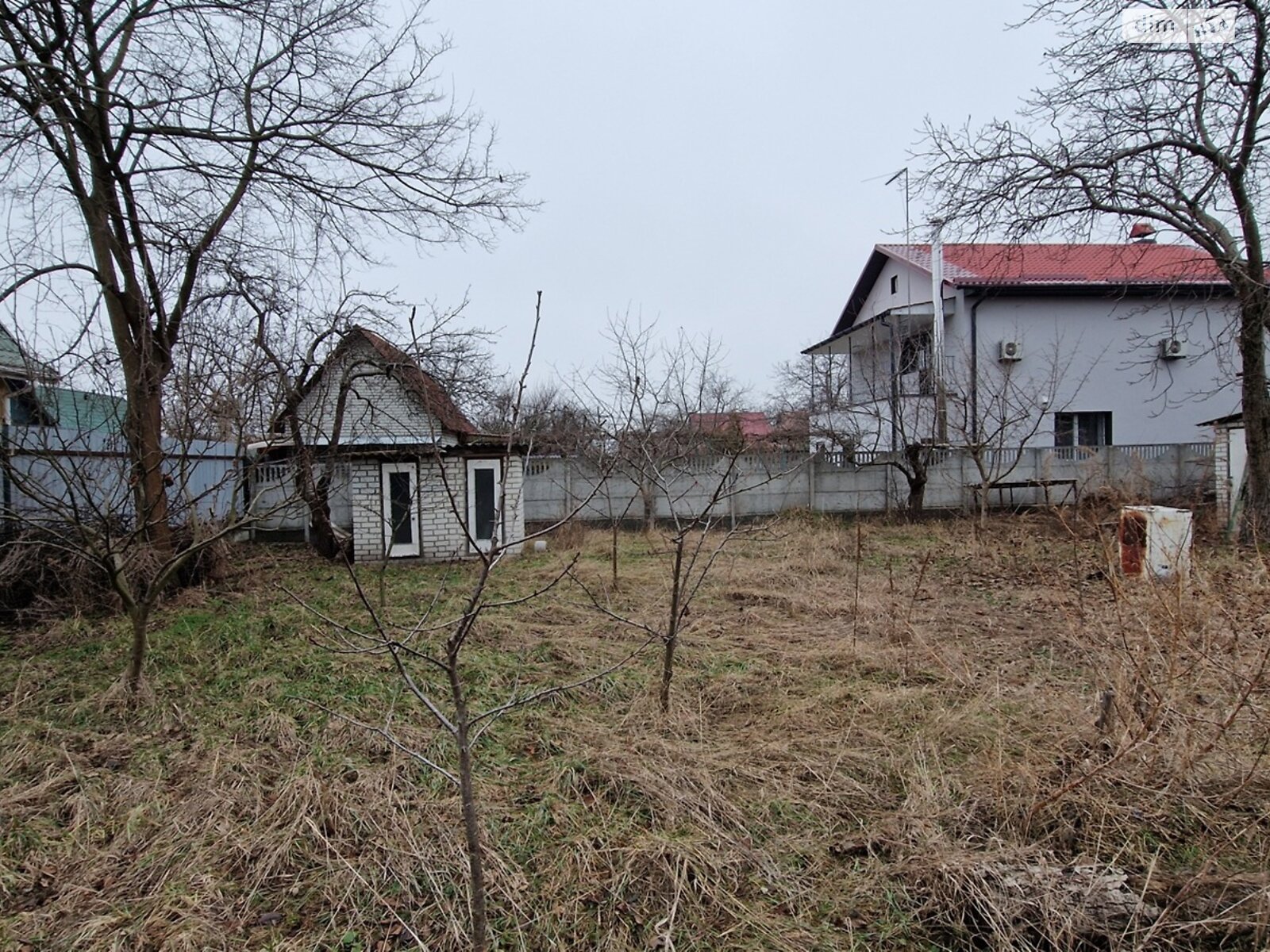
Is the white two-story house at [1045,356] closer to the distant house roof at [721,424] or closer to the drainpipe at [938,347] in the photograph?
the drainpipe at [938,347]

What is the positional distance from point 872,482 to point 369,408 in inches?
391

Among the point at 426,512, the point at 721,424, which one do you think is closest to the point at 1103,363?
the point at 721,424

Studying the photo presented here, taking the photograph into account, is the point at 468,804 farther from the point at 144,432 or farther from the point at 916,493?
the point at 916,493

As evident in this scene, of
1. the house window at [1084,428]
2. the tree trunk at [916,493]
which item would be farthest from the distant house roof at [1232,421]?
the house window at [1084,428]

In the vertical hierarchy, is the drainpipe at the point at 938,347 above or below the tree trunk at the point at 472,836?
above

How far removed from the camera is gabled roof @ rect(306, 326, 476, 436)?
7.54m

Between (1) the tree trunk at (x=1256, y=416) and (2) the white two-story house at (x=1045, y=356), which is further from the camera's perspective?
(2) the white two-story house at (x=1045, y=356)

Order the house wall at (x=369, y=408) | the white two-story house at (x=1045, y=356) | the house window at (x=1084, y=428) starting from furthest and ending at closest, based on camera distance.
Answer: the house window at (x=1084, y=428), the white two-story house at (x=1045, y=356), the house wall at (x=369, y=408)

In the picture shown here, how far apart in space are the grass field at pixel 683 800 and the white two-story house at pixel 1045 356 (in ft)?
35.2

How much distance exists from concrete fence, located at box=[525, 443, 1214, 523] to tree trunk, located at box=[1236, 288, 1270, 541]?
4.17 m

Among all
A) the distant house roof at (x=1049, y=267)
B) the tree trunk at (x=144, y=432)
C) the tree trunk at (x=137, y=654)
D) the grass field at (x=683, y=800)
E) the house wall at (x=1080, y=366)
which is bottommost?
the grass field at (x=683, y=800)

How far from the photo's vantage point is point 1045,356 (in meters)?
15.5

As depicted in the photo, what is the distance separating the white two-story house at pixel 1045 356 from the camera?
1468 centimetres

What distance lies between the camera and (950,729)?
3.30 m
